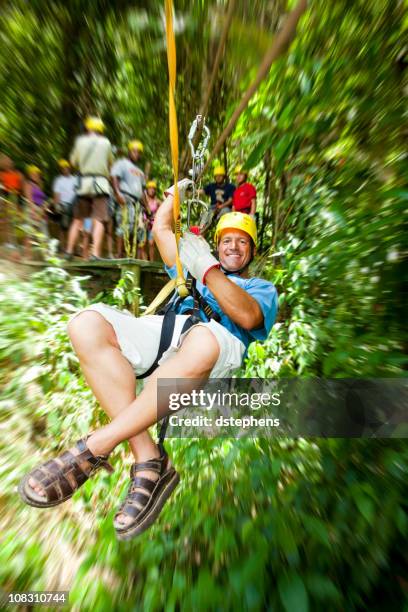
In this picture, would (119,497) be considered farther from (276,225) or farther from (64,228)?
(64,228)

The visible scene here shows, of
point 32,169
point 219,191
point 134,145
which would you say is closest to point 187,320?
point 219,191

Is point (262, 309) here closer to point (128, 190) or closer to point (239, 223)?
point (239, 223)

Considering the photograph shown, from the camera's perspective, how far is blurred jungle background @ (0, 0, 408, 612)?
2.23ft

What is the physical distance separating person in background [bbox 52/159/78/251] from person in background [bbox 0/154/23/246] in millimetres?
272

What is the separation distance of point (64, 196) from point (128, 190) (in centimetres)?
87

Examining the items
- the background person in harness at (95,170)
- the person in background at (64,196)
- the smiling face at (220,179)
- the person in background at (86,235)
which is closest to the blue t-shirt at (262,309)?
the background person in harness at (95,170)

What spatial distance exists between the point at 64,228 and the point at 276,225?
1749 mm

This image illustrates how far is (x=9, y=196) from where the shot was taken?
8.33ft

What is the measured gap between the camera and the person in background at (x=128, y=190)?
1979 millimetres

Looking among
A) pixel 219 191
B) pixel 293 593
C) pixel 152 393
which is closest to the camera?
pixel 293 593

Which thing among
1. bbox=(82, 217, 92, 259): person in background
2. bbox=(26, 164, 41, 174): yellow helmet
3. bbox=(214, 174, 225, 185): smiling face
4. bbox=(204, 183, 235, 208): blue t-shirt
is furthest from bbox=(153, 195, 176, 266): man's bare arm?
bbox=(26, 164, 41, 174): yellow helmet

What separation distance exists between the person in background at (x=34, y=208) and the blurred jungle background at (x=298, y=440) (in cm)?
81

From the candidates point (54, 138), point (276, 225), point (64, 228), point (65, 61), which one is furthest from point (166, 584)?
point (65, 61)

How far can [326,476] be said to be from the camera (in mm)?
810
